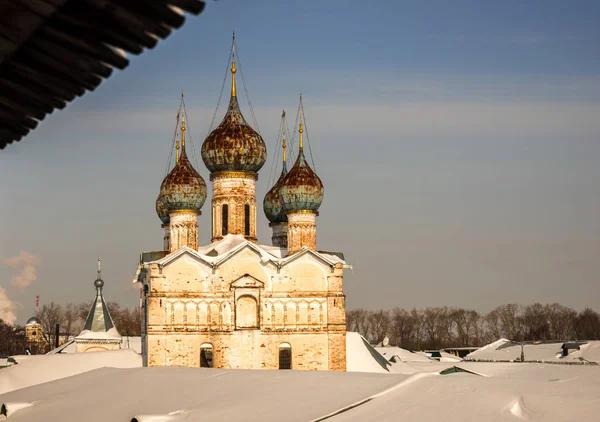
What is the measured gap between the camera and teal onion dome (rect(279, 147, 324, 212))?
3912 centimetres

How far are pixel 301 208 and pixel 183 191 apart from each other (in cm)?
441

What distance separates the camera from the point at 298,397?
798 inches

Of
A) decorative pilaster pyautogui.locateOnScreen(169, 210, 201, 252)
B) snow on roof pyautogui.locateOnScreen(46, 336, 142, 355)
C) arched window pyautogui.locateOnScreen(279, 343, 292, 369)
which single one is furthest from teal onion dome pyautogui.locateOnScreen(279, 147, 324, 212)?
snow on roof pyautogui.locateOnScreen(46, 336, 142, 355)

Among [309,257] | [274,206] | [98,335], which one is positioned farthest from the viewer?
[98,335]

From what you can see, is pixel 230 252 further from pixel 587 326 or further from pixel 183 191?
pixel 587 326

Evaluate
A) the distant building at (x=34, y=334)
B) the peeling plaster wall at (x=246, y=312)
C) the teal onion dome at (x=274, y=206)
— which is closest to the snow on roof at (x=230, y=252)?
the peeling plaster wall at (x=246, y=312)

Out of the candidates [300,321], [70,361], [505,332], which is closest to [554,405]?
[300,321]

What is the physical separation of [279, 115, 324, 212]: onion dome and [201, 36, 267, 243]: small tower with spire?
115 cm

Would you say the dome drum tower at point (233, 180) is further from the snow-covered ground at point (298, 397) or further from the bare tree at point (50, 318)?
the bare tree at point (50, 318)

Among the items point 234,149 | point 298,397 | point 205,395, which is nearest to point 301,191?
point 234,149

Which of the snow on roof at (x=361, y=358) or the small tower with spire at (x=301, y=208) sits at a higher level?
the small tower with spire at (x=301, y=208)

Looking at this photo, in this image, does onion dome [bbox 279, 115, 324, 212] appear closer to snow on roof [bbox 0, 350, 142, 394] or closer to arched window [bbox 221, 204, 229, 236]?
arched window [bbox 221, 204, 229, 236]

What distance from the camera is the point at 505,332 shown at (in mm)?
99875

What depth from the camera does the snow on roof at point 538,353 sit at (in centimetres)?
5243
